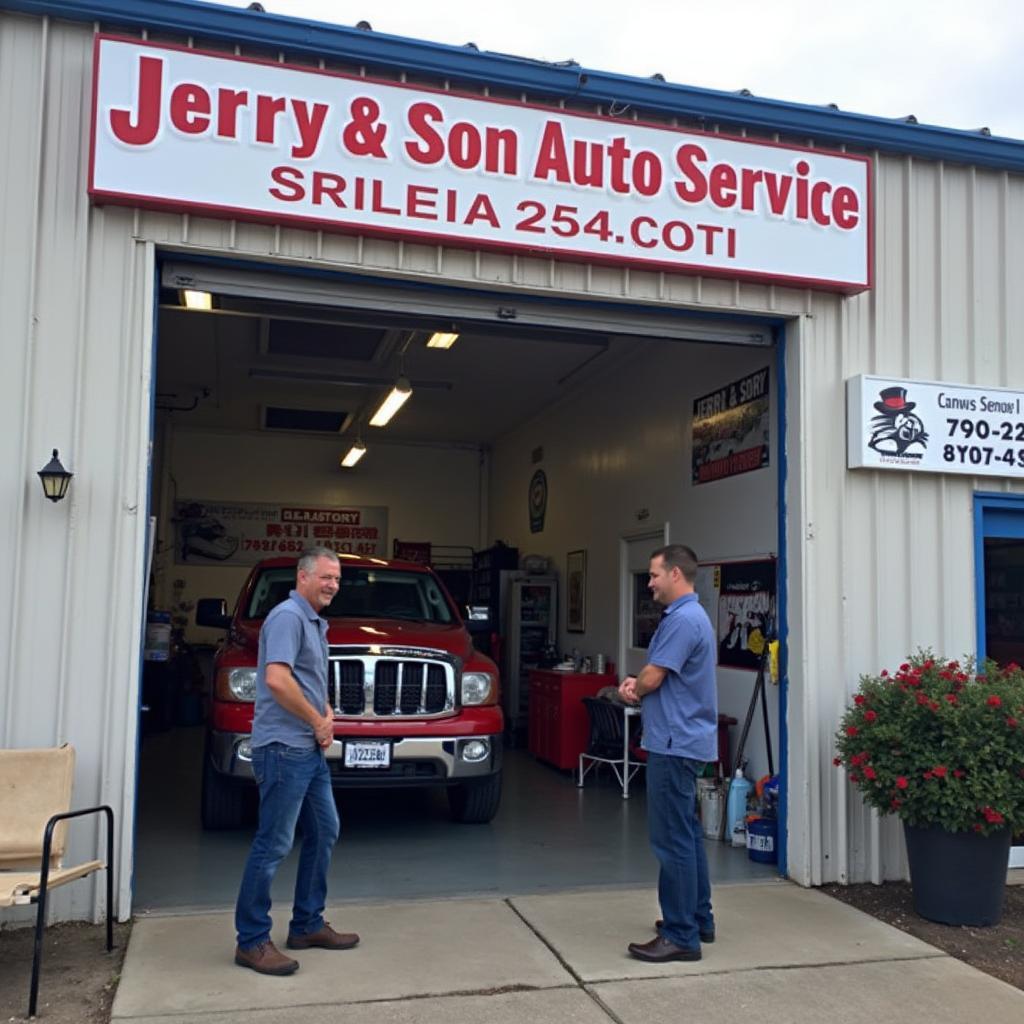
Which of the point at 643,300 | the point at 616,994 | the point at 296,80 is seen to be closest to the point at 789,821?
the point at 616,994

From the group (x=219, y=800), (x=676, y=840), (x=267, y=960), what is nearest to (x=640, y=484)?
(x=219, y=800)

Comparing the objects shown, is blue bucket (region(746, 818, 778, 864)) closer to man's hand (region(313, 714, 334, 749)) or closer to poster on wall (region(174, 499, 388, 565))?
man's hand (region(313, 714, 334, 749))

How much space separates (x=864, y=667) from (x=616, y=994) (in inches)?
116

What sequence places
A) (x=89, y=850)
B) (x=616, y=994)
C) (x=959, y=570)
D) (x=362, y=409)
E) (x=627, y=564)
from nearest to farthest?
(x=616, y=994), (x=89, y=850), (x=959, y=570), (x=627, y=564), (x=362, y=409)

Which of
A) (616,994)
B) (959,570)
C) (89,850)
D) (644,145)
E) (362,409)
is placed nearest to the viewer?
(616,994)

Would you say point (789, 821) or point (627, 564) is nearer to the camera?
point (789, 821)

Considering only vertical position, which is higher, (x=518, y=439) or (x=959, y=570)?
(x=518, y=439)

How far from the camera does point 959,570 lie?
6871mm

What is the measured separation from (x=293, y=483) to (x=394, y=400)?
5346mm

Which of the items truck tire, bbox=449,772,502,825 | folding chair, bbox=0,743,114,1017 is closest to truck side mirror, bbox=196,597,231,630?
truck tire, bbox=449,772,502,825

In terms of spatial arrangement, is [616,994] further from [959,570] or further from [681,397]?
[681,397]

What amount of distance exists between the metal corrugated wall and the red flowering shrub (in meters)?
0.61

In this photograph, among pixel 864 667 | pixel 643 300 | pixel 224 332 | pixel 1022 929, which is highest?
pixel 224 332

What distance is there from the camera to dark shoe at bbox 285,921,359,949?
489cm
